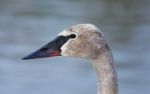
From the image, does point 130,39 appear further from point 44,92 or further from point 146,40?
point 44,92

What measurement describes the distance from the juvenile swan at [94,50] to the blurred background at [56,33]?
21.0 ft

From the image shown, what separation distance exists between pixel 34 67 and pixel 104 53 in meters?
8.69

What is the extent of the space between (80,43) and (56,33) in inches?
A: 400

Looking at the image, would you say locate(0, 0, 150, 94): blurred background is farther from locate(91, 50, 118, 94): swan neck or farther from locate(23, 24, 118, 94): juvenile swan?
locate(91, 50, 118, 94): swan neck

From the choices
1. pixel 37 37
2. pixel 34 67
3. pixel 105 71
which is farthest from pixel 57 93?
pixel 105 71

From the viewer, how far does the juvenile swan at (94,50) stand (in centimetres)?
561

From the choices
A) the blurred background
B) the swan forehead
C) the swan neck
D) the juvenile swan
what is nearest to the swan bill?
the juvenile swan

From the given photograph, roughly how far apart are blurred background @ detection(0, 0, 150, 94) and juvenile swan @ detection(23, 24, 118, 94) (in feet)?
21.0

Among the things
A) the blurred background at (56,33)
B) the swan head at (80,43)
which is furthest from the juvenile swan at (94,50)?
the blurred background at (56,33)

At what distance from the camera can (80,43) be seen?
575cm

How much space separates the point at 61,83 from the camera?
13.4 metres

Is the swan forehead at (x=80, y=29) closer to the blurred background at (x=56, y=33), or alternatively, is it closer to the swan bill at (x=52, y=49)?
the swan bill at (x=52, y=49)

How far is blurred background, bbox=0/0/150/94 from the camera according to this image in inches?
520

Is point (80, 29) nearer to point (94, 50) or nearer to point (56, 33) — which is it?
point (94, 50)
